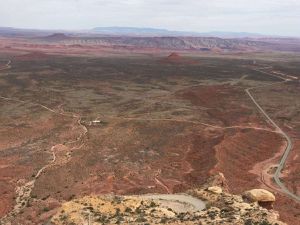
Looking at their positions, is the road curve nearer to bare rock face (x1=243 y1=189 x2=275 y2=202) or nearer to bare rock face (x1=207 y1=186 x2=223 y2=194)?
bare rock face (x1=207 y1=186 x2=223 y2=194)

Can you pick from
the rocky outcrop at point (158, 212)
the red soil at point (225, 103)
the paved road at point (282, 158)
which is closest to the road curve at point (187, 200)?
the rocky outcrop at point (158, 212)

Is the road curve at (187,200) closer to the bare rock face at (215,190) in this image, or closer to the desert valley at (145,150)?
the desert valley at (145,150)

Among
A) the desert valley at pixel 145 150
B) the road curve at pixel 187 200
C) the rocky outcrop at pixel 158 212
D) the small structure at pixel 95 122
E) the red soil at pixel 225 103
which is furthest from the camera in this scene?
the red soil at pixel 225 103

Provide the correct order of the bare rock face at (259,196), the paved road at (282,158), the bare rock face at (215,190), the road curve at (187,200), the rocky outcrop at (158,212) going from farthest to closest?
the paved road at (282,158), the bare rock face at (215,190), the bare rock face at (259,196), the road curve at (187,200), the rocky outcrop at (158,212)

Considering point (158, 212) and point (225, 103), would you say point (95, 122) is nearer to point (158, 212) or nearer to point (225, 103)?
point (225, 103)

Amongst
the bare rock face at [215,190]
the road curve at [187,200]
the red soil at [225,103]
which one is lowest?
the red soil at [225,103]

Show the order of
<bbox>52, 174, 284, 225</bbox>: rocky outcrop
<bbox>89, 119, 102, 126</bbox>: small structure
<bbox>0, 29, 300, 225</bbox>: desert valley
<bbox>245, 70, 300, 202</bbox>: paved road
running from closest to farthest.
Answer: <bbox>52, 174, 284, 225</bbox>: rocky outcrop → <bbox>0, 29, 300, 225</bbox>: desert valley → <bbox>245, 70, 300, 202</bbox>: paved road → <bbox>89, 119, 102, 126</bbox>: small structure

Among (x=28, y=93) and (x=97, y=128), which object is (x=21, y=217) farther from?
(x=28, y=93)

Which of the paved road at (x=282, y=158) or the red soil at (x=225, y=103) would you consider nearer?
the paved road at (x=282, y=158)

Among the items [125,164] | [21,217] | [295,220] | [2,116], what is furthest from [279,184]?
[2,116]

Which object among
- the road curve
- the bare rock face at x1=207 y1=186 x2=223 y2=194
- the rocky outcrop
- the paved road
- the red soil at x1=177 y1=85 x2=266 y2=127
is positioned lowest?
the paved road

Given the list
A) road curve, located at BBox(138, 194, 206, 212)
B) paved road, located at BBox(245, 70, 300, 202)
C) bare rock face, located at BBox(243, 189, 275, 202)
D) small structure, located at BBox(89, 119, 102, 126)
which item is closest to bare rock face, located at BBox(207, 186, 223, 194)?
road curve, located at BBox(138, 194, 206, 212)
